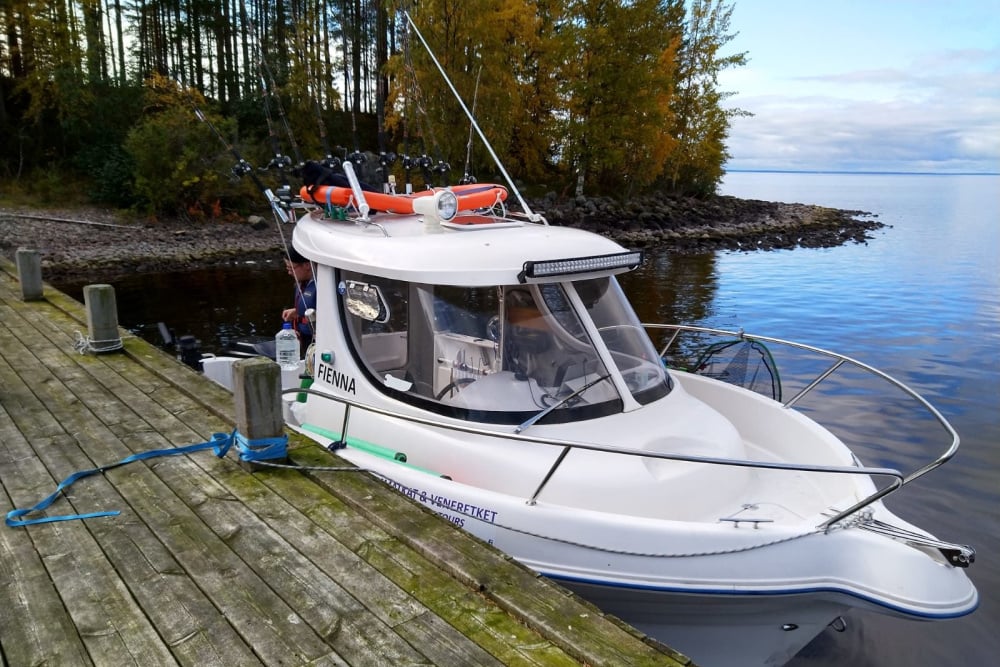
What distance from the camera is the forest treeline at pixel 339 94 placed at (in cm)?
2533

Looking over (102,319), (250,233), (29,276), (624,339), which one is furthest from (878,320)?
(250,233)

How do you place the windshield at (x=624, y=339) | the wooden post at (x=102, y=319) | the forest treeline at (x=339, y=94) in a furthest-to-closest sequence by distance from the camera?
the forest treeline at (x=339, y=94) → the wooden post at (x=102, y=319) → the windshield at (x=624, y=339)

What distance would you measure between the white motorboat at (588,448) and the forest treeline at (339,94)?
16665mm

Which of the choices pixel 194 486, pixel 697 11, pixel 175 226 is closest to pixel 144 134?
pixel 175 226

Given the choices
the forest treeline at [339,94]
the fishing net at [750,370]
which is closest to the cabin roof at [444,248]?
the fishing net at [750,370]

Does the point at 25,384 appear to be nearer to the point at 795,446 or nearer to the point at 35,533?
the point at 35,533

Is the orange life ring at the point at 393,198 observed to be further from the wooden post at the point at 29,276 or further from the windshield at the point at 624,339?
the wooden post at the point at 29,276

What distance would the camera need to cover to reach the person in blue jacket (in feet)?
20.0

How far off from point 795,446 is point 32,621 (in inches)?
179

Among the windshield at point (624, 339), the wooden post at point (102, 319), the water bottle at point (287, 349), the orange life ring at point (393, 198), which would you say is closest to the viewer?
the windshield at point (624, 339)

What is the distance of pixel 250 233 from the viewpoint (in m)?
24.8

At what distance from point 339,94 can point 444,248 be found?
3326 cm

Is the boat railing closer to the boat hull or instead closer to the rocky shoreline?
the boat hull

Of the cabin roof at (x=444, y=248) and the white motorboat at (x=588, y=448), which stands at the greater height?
the cabin roof at (x=444, y=248)
